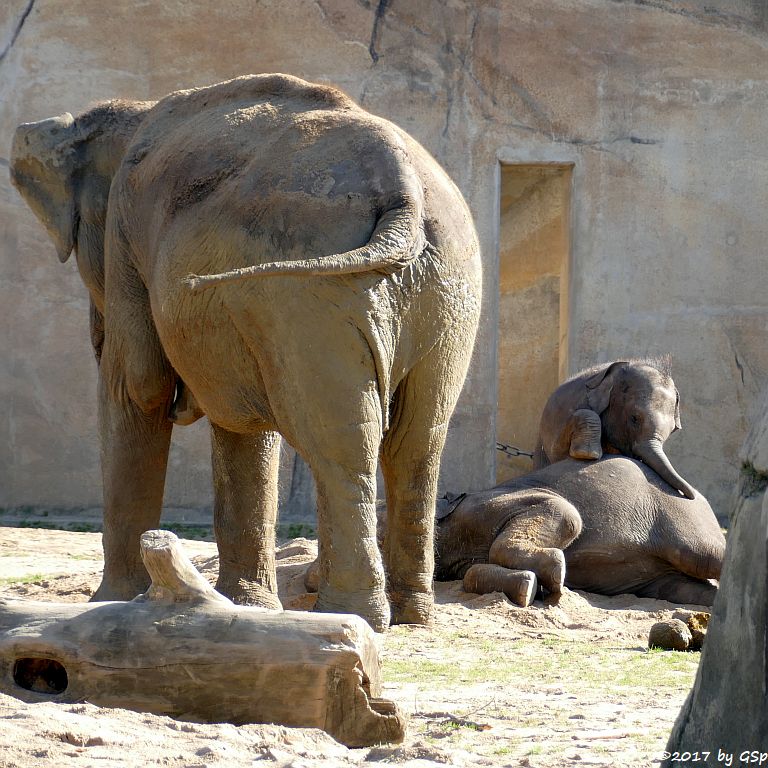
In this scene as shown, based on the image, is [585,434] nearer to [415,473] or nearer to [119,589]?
[415,473]

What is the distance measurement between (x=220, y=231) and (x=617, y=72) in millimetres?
6987

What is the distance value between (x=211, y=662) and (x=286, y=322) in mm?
1499

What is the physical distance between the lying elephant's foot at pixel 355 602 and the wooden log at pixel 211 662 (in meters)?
1.24

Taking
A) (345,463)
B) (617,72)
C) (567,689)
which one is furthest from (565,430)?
(617,72)

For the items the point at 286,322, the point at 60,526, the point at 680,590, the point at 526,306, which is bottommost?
the point at 60,526

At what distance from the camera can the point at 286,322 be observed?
4176 mm

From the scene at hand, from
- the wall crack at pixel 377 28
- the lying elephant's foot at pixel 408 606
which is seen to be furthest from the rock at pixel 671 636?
the wall crack at pixel 377 28

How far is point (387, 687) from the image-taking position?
3.61 meters

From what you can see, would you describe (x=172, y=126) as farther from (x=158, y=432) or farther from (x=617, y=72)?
(x=617, y=72)

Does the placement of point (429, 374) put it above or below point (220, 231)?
below

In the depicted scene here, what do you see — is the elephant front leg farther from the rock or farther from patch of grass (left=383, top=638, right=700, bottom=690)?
the rock

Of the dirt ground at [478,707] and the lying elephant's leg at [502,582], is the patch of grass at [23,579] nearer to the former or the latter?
the dirt ground at [478,707]

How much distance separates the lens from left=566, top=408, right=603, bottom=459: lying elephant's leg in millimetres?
6434

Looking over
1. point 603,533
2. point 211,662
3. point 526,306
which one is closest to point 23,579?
point 603,533
